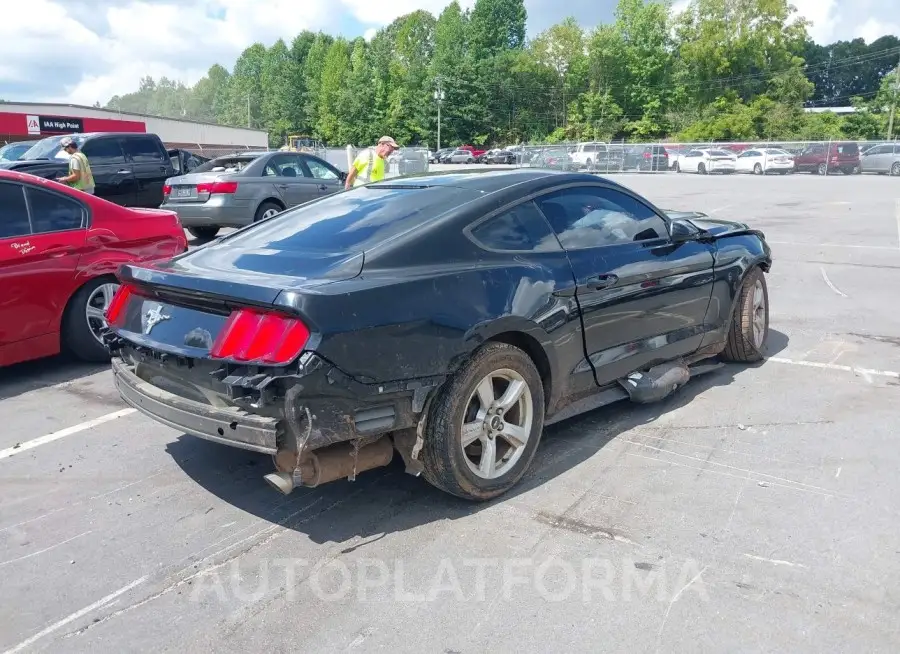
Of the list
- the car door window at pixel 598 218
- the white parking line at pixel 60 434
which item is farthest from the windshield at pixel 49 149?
the car door window at pixel 598 218

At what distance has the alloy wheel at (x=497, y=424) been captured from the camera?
11.8 feet

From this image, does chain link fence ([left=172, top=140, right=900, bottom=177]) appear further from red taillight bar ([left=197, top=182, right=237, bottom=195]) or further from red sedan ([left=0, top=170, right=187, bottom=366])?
red sedan ([left=0, top=170, right=187, bottom=366])

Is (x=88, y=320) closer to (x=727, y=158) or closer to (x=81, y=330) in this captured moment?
(x=81, y=330)

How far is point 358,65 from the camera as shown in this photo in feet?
306

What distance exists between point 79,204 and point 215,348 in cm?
356

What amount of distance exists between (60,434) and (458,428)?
8.97ft

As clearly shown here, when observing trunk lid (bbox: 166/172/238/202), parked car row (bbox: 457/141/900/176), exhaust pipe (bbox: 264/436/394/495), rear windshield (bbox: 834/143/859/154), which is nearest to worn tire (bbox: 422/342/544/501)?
exhaust pipe (bbox: 264/436/394/495)

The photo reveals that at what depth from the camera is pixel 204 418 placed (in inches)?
129

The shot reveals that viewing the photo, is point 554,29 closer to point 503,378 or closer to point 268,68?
point 268,68

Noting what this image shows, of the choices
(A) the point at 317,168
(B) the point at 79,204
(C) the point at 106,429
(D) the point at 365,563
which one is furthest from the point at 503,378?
(A) the point at 317,168

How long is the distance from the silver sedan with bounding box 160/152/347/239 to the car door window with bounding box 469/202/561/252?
8097mm

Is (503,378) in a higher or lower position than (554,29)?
lower

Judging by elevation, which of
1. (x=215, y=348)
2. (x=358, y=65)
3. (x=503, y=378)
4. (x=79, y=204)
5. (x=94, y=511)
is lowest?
(x=94, y=511)

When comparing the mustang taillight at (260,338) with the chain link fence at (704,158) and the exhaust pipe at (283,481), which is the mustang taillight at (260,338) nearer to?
the exhaust pipe at (283,481)
